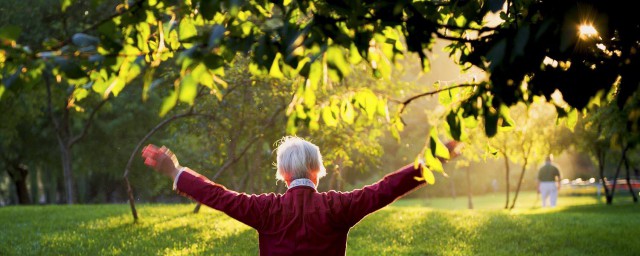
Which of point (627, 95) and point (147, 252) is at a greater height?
point (627, 95)

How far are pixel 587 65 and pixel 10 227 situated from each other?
1442 centimetres

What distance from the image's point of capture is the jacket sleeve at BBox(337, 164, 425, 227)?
4.58 metres

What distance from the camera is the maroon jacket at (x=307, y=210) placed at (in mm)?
4652

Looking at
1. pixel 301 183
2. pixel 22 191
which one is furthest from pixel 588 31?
pixel 22 191

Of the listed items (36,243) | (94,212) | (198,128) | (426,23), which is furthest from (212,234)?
(426,23)

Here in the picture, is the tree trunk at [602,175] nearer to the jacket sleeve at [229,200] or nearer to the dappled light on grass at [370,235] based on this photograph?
the dappled light on grass at [370,235]

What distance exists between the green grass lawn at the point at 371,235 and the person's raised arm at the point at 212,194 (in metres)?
6.26

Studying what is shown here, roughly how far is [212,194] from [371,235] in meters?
9.19

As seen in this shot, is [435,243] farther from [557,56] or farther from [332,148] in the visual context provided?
[557,56]

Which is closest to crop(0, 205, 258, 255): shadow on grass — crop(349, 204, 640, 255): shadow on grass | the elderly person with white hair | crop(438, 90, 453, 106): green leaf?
crop(349, 204, 640, 255): shadow on grass

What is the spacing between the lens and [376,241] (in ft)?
42.7

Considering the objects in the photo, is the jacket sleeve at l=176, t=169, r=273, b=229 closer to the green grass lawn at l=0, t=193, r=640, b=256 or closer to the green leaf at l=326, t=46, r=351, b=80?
the green leaf at l=326, t=46, r=351, b=80

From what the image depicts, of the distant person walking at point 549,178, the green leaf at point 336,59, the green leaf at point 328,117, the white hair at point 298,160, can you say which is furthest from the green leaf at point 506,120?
the distant person walking at point 549,178

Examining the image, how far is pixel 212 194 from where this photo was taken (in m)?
4.80
